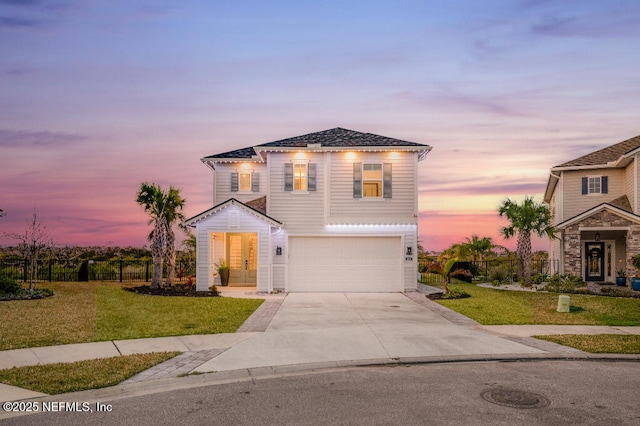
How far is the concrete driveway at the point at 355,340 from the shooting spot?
9.48m

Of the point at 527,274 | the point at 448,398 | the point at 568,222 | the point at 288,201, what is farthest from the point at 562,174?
the point at 448,398

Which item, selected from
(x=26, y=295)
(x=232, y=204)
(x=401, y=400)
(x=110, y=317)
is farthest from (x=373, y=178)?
(x=401, y=400)

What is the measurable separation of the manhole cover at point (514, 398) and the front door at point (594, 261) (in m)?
24.1

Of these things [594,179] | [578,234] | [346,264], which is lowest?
[346,264]

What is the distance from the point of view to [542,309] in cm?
1678

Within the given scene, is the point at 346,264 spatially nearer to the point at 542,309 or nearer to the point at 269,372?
the point at 542,309

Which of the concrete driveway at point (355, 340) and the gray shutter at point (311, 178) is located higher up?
the gray shutter at point (311, 178)

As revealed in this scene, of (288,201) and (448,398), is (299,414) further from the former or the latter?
(288,201)

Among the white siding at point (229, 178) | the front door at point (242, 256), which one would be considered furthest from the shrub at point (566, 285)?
the white siding at point (229, 178)

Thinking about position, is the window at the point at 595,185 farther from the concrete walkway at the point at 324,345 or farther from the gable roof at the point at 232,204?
the gable roof at the point at 232,204

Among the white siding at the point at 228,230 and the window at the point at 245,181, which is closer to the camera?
the white siding at the point at 228,230

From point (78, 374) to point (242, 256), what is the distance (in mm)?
17192

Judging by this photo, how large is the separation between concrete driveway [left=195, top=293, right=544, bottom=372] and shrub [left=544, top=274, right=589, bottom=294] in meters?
9.73

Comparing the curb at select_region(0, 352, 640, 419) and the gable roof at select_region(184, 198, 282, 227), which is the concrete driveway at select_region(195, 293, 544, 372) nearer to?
the curb at select_region(0, 352, 640, 419)
